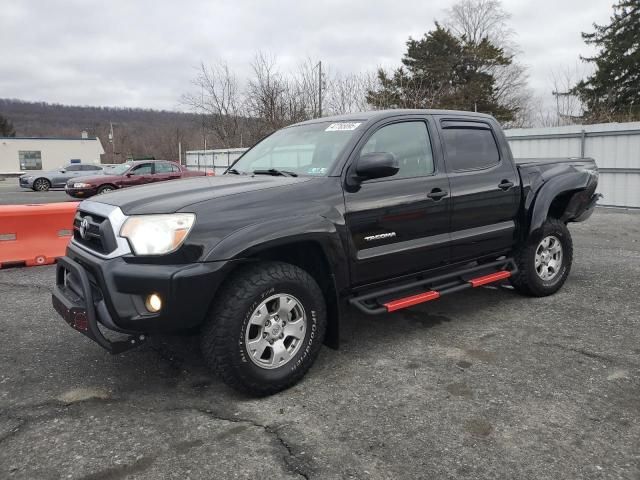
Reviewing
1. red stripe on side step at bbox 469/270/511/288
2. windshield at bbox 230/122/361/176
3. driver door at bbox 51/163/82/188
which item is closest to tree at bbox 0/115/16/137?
driver door at bbox 51/163/82/188

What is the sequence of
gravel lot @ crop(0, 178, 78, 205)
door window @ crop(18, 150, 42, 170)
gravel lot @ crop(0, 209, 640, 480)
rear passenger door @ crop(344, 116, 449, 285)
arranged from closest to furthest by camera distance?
gravel lot @ crop(0, 209, 640, 480) < rear passenger door @ crop(344, 116, 449, 285) < gravel lot @ crop(0, 178, 78, 205) < door window @ crop(18, 150, 42, 170)

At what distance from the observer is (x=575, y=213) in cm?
542

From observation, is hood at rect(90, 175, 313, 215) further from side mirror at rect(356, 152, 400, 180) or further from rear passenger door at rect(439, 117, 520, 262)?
rear passenger door at rect(439, 117, 520, 262)

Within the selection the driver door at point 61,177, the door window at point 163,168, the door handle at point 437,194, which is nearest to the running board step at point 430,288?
the door handle at point 437,194

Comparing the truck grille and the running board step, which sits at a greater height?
the truck grille

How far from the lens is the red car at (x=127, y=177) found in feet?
55.6

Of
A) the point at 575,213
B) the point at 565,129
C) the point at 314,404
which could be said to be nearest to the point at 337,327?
the point at 314,404

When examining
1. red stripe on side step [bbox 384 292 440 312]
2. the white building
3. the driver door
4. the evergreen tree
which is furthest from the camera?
the white building

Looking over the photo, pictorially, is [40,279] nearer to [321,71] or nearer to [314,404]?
[314,404]

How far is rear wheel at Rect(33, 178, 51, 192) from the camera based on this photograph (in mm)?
25212

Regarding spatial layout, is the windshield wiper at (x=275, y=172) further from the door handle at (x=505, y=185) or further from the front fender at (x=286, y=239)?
the door handle at (x=505, y=185)

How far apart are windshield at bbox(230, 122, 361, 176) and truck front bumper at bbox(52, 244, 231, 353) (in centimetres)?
117

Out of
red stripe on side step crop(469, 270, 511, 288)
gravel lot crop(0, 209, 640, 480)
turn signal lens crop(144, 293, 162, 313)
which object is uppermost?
turn signal lens crop(144, 293, 162, 313)

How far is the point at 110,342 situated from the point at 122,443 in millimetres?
564
